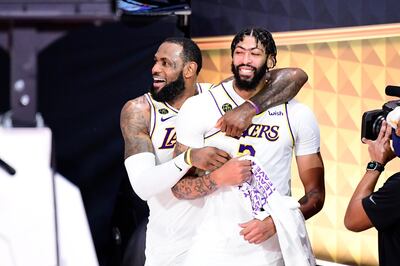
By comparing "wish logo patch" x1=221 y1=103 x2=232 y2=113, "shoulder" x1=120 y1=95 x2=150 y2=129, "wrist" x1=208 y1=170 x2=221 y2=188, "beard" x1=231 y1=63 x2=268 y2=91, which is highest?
"beard" x1=231 y1=63 x2=268 y2=91

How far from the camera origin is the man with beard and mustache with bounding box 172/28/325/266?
138 inches

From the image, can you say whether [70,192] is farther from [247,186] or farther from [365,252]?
[365,252]

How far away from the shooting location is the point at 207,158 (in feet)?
11.6

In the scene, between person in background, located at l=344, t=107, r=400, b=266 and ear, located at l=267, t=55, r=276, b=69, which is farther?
ear, located at l=267, t=55, r=276, b=69

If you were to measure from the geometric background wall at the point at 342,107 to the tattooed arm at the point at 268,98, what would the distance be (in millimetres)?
482

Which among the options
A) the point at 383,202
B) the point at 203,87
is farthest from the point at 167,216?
the point at 383,202

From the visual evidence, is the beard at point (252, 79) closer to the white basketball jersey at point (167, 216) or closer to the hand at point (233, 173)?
the hand at point (233, 173)

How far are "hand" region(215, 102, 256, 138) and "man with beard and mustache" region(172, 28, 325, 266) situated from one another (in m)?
0.04

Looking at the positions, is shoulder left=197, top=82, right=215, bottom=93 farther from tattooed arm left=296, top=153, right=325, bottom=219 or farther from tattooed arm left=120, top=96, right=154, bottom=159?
tattooed arm left=296, top=153, right=325, bottom=219

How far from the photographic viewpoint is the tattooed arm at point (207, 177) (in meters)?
3.49

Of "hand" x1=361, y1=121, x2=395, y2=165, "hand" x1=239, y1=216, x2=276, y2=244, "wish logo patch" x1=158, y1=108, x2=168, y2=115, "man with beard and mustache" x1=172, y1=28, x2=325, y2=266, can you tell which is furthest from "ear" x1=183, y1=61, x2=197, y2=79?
"hand" x1=361, y1=121, x2=395, y2=165

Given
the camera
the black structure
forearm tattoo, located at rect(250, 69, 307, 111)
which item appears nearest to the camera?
the camera

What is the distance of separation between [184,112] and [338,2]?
1056 mm

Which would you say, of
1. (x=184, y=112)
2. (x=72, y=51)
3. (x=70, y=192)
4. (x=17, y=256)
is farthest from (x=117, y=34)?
(x=17, y=256)
